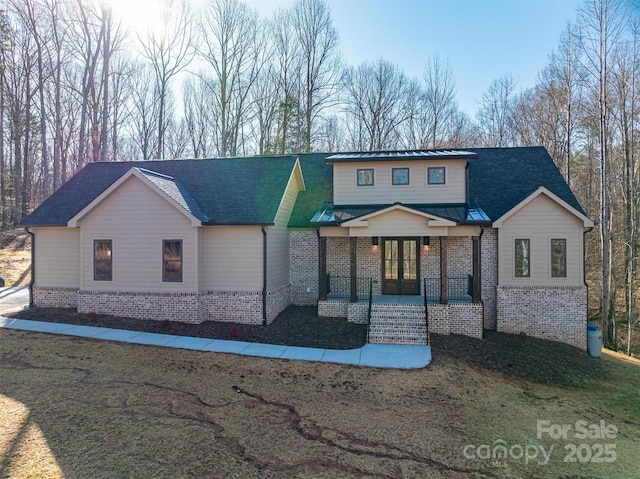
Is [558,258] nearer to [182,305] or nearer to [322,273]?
[322,273]

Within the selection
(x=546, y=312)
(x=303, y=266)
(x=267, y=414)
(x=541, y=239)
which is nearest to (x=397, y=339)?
(x=303, y=266)

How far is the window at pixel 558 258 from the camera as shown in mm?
12562

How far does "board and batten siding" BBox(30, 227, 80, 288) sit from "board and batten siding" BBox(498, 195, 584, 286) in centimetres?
1521

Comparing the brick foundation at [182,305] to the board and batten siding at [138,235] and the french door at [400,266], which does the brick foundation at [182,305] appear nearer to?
the board and batten siding at [138,235]

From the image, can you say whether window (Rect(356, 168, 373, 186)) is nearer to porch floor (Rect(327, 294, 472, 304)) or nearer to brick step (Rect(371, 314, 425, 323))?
porch floor (Rect(327, 294, 472, 304))

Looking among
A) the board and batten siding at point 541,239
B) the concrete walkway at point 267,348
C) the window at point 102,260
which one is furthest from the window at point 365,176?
the window at point 102,260

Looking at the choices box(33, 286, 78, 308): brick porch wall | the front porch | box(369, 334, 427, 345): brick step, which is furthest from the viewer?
box(33, 286, 78, 308): brick porch wall

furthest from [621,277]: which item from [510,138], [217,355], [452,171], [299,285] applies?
[217,355]

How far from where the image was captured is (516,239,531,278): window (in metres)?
12.7

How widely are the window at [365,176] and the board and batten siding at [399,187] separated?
13 centimetres

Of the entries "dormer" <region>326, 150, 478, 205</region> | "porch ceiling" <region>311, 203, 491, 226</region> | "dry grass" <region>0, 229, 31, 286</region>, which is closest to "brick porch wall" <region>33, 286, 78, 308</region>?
"dry grass" <region>0, 229, 31, 286</region>

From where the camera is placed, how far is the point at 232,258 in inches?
492

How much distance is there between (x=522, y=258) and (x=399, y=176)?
5.20 meters

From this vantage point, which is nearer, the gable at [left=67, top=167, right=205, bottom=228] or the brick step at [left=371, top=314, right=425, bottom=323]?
the brick step at [left=371, top=314, right=425, bottom=323]
